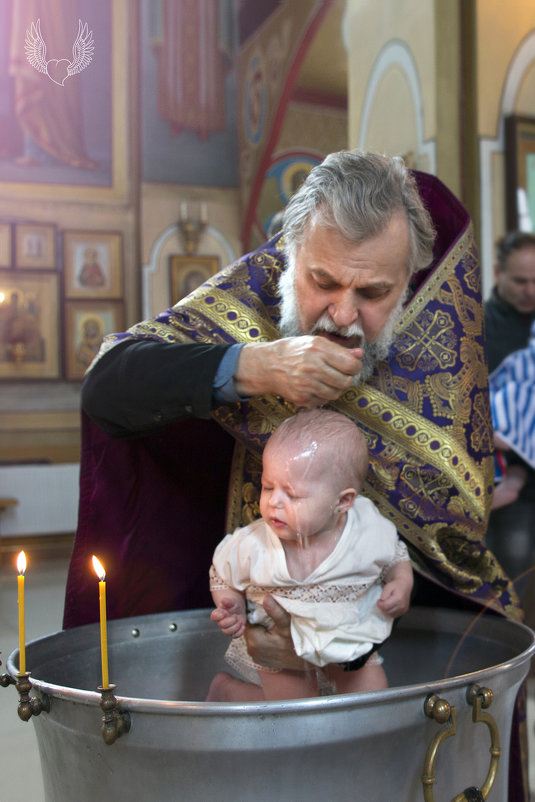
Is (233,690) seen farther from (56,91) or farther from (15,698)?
(15,698)

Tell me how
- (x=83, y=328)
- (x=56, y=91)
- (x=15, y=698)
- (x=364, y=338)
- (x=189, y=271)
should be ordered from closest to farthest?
(x=364, y=338), (x=56, y=91), (x=15, y=698), (x=189, y=271), (x=83, y=328)

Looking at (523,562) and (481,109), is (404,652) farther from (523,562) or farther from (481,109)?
(481,109)

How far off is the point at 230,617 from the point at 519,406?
185 cm

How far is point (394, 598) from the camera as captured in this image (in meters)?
1.42

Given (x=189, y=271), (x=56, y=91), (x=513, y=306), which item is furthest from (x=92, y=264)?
(x=56, y=91)

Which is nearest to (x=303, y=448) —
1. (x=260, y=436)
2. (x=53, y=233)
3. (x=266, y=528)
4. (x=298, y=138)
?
(x=266, y=528)

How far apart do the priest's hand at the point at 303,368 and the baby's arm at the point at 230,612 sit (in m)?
0.34

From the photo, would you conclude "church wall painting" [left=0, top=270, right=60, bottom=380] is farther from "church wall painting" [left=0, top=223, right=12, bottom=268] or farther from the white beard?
the white beard

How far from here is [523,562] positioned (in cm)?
299

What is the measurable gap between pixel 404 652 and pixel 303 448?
62cm

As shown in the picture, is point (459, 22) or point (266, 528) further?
point (459, 22)

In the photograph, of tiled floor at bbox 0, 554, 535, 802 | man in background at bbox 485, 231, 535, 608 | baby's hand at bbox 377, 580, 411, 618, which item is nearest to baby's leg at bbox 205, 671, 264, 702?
baby's hand at bbox 377, 580, 411, 618

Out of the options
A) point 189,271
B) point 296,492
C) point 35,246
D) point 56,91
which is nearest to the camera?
point 296,492

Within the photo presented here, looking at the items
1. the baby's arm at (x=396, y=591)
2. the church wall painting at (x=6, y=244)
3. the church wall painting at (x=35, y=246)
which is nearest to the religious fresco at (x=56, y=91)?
the church wall painting at (x=35, y=246)
